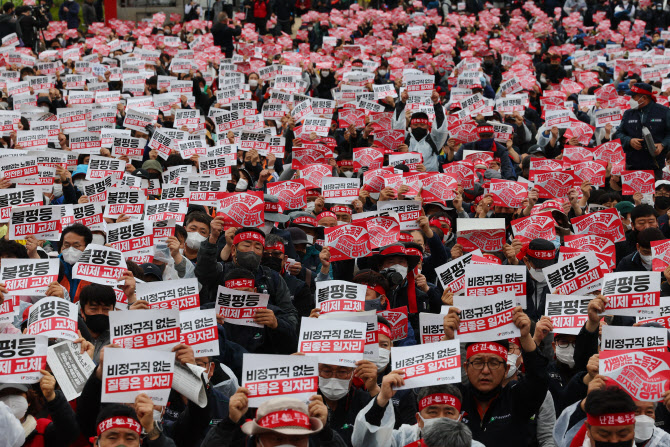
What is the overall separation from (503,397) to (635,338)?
845mm

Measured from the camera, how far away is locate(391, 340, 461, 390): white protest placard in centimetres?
567

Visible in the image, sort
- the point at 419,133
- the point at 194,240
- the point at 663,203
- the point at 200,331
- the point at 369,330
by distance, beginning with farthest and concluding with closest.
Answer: the point at 419,133 < the point at 663,203 < the point at 194,240 < the point at 369,330 < the point at 200,331

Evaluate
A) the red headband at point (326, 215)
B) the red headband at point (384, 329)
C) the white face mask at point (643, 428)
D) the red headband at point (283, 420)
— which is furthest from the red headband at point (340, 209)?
the red headband at point (283, 420)

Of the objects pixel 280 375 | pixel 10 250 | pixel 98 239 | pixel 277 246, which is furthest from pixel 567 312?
pixel 98 239

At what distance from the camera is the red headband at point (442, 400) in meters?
5.63

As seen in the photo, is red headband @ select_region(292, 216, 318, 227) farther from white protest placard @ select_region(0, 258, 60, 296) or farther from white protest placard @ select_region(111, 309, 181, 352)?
white protest placard @ select_region(111, 309, 181, 352)

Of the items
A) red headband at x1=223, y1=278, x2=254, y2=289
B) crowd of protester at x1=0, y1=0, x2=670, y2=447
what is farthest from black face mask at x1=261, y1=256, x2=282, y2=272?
red headband at x1=223, y1=278, x2=254, y2=289

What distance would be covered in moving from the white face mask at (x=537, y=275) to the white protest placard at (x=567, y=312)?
150 cm

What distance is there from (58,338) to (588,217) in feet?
17.8

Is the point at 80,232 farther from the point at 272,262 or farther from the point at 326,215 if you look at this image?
the point at 326,215

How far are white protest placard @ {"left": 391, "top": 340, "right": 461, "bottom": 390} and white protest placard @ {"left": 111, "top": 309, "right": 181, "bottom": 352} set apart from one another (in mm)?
1320

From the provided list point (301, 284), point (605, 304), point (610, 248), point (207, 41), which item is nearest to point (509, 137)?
point (610, 248)

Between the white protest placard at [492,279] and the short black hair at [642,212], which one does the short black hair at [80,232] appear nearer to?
the white protest placard at [492,279]

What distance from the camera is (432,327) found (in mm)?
6879
